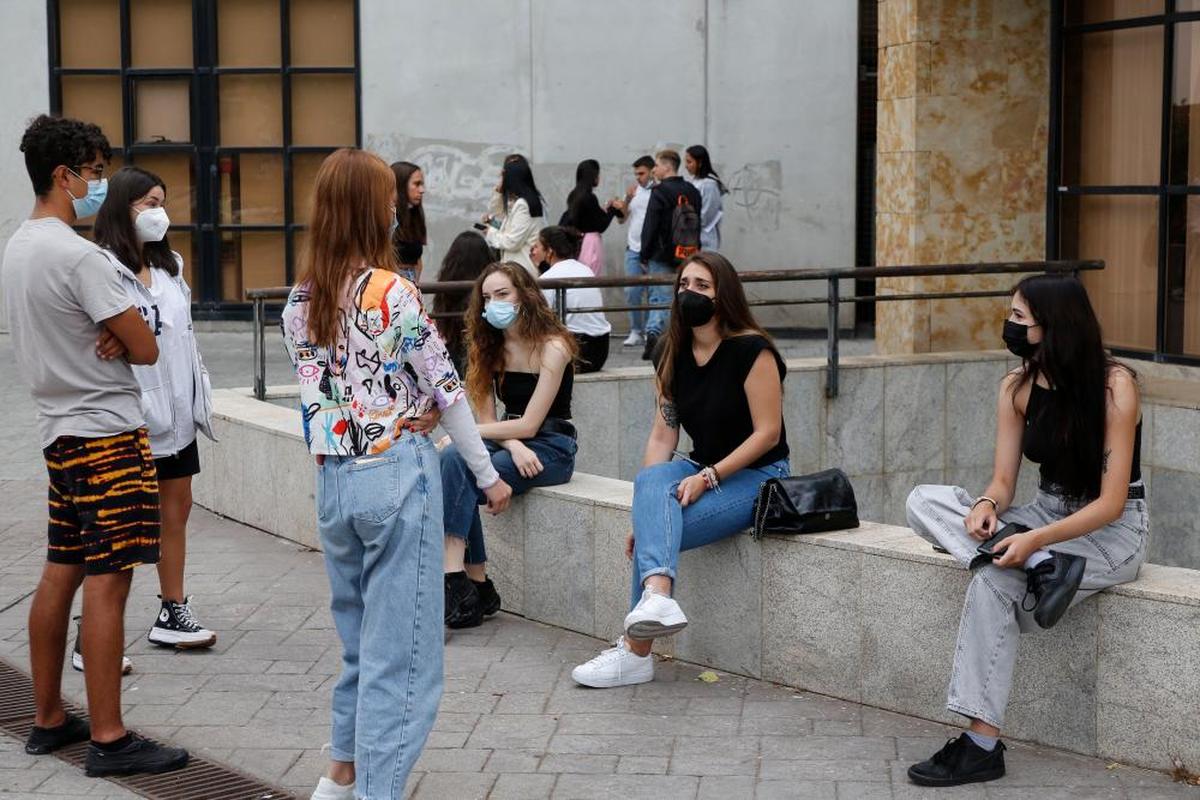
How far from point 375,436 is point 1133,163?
28.9 ft

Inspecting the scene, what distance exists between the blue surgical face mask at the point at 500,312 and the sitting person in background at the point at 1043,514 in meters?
2.22

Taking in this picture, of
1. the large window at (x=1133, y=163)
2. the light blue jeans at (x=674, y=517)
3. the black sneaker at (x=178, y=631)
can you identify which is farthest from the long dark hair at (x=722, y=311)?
the large window at (x=1133, y=163)

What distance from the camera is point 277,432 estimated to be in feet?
29.8

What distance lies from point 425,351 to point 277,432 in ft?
14.5

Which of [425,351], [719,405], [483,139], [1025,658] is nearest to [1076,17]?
[483,139]

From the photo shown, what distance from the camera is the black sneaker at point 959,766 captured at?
535 cm

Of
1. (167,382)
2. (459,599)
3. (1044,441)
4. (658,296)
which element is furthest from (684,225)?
(1044,441)

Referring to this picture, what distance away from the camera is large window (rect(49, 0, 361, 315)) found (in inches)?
685

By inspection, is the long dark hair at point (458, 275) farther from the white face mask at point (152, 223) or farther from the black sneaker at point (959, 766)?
the black sneaker at point (959, 766)

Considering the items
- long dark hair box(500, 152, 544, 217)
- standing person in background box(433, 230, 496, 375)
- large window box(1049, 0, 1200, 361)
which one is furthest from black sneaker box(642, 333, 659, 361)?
large window box(1049, 0, 1200, 361)

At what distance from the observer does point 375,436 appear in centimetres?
478

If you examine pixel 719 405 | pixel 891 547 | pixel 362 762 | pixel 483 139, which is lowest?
pixel 362 762

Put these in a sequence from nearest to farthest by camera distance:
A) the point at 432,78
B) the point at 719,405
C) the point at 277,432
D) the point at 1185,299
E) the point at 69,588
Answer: the point at 69,588
the point at 719,405
the point at 277,432
the point at 1185,299
the point at 432,78

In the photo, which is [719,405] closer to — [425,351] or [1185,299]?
[425,351]
